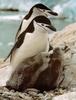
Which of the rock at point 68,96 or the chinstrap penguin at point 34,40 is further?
the chinstrap penguin at point 34,40

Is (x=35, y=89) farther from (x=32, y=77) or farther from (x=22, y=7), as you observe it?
(x=22, y=7)

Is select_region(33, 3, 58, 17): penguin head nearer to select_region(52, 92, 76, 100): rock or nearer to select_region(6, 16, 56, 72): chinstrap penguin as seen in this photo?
select_region(6, 16, 56, 72): chinstrap penguin

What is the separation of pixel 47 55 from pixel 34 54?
65mm

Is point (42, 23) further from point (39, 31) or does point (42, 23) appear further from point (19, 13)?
point (19, 13)

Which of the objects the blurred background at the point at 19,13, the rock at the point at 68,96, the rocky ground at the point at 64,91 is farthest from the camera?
→ the blurred background at the point at 19,13

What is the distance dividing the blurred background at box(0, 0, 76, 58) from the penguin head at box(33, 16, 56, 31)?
380cm

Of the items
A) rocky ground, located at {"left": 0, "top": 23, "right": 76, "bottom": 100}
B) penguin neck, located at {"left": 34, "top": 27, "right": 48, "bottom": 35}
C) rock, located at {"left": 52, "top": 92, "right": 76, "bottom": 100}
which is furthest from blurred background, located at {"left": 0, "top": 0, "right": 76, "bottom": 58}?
rock, located at {"left": 52, "top": 92, "right": 76, "bottom": 100}

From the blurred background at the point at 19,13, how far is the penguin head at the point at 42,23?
12.5 ft

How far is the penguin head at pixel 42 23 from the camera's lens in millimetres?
1865

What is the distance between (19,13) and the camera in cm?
921

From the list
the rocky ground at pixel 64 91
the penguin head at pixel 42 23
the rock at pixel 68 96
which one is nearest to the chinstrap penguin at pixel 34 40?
the penguin head at pixel 42 23

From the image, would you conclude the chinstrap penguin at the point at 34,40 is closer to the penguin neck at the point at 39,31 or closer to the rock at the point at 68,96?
the penguin neck at the point at 39,31

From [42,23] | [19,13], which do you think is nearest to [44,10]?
[42,23]

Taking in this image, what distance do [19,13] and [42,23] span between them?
7.39m
